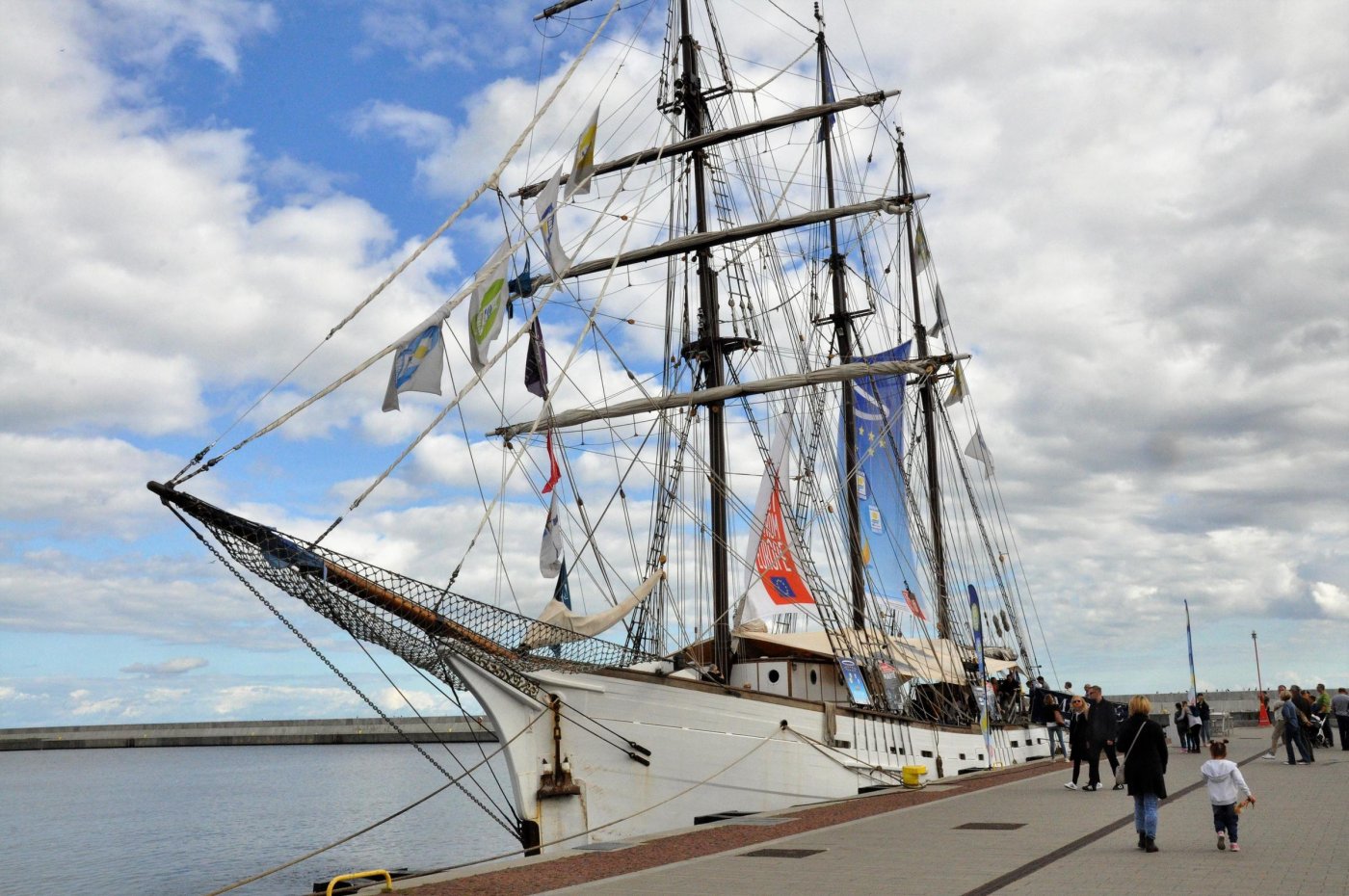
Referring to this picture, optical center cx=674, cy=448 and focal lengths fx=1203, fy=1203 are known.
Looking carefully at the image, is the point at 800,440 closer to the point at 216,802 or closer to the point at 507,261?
the point at 507,261

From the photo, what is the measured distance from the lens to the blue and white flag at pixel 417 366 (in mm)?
18047

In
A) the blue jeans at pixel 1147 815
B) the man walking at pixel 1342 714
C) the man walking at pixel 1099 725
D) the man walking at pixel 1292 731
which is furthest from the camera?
the man walking at pixel 1342 714

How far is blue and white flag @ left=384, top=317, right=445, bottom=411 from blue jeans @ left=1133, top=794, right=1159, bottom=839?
11.0 metres

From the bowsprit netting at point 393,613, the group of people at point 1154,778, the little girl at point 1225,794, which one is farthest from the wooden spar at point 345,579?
the little girl at point 1225,794

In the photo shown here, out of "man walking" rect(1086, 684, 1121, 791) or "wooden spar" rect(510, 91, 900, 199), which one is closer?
"man walking" rect(1086, 684, 1121, 791)

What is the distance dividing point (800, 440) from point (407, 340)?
729 inches

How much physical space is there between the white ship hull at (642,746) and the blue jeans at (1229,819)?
986 centimetres

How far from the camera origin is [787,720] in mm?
22531

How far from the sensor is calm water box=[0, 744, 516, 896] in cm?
3181

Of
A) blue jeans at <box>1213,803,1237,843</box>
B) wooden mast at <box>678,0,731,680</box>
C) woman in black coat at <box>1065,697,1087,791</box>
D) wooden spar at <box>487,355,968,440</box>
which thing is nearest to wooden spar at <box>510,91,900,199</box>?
wooden mast at <box>678,0,731,680</box>

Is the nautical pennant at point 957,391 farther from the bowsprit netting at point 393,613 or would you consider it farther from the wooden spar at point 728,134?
the bowsprit netting at point 393,613

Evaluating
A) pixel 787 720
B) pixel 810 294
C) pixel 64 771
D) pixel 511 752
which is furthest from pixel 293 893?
pixel 64 771

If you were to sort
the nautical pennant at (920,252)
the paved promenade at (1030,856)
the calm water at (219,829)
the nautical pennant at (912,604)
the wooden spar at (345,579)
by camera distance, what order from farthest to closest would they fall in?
the nautical pennant at (920,252) < the nautical pennant at (912,604) < the calm water at (219,829) < the wooden spar at (345,579) < the paved promenade at (1030,856)

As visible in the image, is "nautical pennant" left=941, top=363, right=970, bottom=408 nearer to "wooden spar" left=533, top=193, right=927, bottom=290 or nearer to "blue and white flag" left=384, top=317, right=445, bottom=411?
"wooden spar" left=533, top=193, right=927, bottom=290
